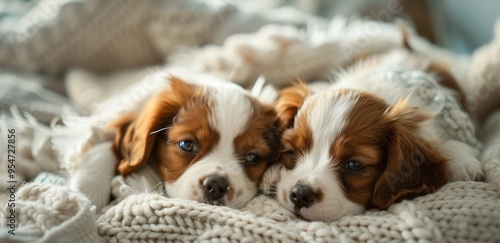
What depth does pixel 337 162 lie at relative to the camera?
1873 millimetres

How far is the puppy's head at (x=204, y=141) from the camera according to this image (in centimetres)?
194

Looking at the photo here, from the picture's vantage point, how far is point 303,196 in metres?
1.79

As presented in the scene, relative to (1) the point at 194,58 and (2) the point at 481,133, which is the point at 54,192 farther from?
(2) the point at 481,133

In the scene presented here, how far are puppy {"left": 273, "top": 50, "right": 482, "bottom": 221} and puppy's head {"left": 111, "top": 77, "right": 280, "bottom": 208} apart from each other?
0.12 m

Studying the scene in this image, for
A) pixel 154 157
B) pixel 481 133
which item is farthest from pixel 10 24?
pixel 481 133

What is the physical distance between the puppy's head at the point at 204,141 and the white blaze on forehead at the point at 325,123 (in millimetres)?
194

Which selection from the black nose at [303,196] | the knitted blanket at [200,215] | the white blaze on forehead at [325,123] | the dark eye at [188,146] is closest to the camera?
the knitted blanket at [200,215]

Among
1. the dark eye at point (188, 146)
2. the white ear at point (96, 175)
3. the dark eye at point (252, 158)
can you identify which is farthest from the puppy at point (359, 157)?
the white ear at point (96, 175)

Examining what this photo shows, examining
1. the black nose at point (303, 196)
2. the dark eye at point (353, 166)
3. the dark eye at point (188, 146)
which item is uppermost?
the dark eye at point (353, 166)

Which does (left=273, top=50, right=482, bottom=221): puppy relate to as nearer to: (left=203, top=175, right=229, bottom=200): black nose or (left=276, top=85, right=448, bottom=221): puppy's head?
(left=276, top=85, right=448, bottom=221): puppy's head

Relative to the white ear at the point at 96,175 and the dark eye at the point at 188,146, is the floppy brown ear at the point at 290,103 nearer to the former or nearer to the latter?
the dark eye at the point at 188,146

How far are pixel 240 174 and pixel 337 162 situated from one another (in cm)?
37

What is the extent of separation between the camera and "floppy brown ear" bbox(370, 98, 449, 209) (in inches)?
71.9

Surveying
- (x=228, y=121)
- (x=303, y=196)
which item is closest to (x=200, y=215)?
(x=303, y=196)
